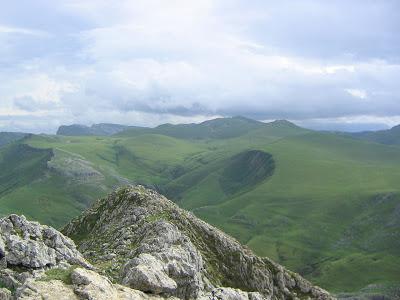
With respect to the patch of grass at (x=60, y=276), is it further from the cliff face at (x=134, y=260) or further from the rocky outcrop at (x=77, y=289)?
the rocky outcrop at (x=77, y=289)

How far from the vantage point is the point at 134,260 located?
49.0 meters

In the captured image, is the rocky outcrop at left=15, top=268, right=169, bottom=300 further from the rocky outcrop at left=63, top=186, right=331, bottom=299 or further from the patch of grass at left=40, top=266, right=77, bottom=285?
the rocky outcrop at left=63, top=186, right=331, bottom=299

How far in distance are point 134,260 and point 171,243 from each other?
1269 inches

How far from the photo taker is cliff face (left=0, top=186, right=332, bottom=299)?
38875 millimetres

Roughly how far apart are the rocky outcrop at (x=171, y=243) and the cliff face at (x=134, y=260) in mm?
161

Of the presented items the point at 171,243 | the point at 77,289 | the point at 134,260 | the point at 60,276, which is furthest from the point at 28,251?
the point at 171,243

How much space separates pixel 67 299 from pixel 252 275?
6797 centimetres

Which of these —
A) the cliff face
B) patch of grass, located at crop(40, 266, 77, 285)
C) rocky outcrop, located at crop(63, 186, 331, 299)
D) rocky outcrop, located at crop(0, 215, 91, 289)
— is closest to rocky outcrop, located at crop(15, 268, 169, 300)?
the cliff face

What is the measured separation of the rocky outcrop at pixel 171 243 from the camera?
82.6 m

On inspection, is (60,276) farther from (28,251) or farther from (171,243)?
(171,243)

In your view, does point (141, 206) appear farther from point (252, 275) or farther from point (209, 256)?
point (252, 275)

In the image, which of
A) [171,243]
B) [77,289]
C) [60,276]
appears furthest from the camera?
[171,243]

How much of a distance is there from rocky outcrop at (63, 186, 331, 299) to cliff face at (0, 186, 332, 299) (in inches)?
6.3

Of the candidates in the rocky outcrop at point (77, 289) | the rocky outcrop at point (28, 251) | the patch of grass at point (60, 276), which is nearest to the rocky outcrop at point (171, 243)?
the rocky outcrop at point (28, 251)
